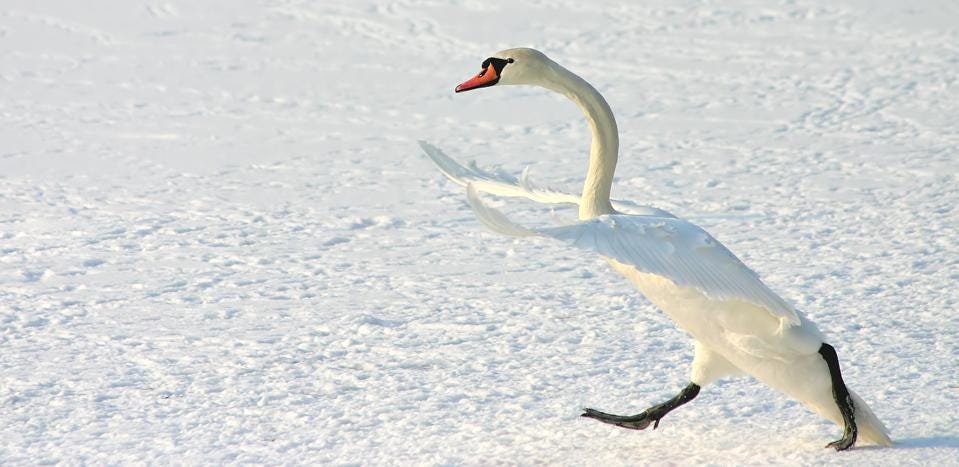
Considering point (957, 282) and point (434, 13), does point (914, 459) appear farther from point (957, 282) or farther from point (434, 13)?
point (434, 13)

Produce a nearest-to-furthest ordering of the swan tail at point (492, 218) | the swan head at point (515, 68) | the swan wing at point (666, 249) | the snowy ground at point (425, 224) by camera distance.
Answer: the swan tail at point (492, 218) → the swan wing at point (666, 249) → the swan head at point (515, 68) → the snowy ground at point (425, 224)

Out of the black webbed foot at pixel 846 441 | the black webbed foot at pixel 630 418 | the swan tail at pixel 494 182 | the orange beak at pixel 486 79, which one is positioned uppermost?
the orange beak at pixel 486 79

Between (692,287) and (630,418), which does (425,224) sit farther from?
(692,287)

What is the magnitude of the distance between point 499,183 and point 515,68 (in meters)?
0.39

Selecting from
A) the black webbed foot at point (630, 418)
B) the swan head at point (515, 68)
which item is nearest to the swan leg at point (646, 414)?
the black webbed foot at point (630, 418)

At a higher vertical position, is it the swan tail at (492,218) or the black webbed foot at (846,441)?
the swan tail at (492,218)

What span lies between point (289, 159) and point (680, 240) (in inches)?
151

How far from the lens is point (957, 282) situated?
4.76 m

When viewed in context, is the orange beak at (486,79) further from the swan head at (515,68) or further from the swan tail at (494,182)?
the swan tail at (494,182)

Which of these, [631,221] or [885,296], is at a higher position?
[631,221]

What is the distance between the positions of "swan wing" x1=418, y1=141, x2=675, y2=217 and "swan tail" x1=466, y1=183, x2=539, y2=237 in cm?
90

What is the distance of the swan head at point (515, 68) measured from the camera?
3480mm

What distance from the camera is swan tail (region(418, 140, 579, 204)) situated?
3.73m

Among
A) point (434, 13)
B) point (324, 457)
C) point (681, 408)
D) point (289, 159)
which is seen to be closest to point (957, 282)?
point (681, 408)
